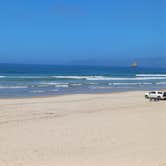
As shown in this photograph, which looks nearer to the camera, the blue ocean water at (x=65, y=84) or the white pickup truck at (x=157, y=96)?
the white pickup truck at (x=157, y=96)

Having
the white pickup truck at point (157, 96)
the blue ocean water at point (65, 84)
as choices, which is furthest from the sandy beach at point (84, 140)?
the blue ocean water at point (65, 84)

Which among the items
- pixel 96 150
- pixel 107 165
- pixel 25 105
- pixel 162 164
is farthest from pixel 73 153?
pixel 25 105

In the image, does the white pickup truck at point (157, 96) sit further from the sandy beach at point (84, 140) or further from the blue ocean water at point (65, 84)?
the sandy beach at point (84, 140)

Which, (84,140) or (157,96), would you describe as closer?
(84,140)

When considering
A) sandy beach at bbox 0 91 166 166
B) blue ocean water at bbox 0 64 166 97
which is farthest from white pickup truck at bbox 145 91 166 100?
sandy beach at bbox 0 91 166 166

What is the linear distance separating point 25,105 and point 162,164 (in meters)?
14.9

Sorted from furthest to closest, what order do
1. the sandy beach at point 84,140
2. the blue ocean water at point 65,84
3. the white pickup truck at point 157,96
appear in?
the blue ocean water at point 65,84
the white pickup truck at point 157,96
the sandy beach at point 84,140

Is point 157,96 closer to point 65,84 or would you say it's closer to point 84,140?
point 84,140

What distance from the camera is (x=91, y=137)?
11.5 metres

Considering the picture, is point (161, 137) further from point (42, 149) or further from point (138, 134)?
point (42, 149)

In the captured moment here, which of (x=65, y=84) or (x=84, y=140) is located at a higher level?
(x=65, y=84)

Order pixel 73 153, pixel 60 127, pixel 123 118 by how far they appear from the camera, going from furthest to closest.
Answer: pixel 123 118 → pixel 60 127 → pixel 73 153

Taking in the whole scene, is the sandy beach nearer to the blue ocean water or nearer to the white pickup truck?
the white pickup truck

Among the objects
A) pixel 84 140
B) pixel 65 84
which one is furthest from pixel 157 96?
pixel 65 84
